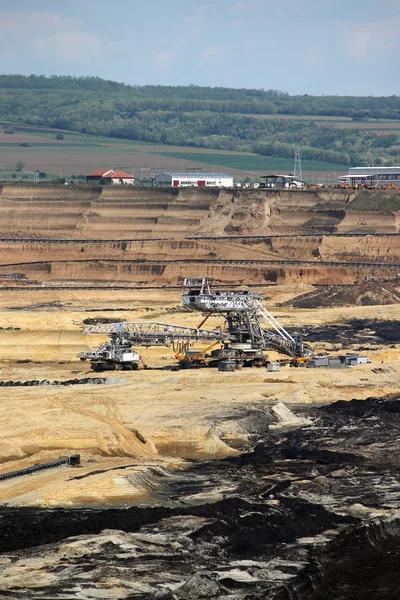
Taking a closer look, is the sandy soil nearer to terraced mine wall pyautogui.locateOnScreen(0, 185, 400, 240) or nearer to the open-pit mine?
the open-pit mine

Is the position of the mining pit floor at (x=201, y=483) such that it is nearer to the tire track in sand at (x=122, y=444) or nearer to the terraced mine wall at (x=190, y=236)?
the tire track in sand at (x=122, y=444)

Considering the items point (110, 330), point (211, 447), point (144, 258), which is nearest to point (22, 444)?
point (211, 447)

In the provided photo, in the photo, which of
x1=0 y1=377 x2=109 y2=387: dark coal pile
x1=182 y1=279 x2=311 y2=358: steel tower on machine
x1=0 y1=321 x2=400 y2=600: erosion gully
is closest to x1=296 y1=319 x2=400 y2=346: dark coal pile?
x1=182 y1=279 x2=311 y2=358: steel tower on machine

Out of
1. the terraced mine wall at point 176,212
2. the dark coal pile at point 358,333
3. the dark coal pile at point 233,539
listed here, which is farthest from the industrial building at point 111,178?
the dark coal pile at point 233,539

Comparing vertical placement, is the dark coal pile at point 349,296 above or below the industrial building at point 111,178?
below

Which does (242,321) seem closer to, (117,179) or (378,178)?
(117,179)

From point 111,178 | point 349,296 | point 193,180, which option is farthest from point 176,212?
point 349,296

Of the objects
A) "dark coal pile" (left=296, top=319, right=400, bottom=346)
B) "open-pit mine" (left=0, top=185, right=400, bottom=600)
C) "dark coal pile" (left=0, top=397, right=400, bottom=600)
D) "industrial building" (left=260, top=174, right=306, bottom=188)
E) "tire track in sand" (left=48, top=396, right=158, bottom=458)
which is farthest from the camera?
"industrial building" (left=260, top=174, right=306, bottom=188)
